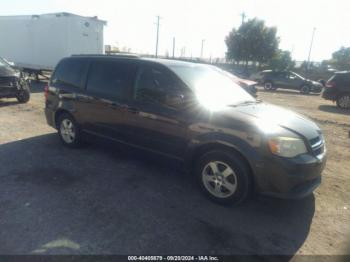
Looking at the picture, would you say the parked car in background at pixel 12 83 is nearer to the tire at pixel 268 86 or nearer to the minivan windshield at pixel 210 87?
the minivan windshield at pixel 210 87

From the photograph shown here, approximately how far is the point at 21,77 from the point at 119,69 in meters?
7.03

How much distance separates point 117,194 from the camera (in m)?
3.92

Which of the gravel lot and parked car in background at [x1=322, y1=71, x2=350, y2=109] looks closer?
the gravel lot

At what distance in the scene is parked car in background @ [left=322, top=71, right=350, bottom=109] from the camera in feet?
43.3

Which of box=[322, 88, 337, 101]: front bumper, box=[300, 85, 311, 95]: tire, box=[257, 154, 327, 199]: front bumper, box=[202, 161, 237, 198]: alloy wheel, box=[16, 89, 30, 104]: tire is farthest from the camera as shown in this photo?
box=[300, 85, 311, 95]: tire

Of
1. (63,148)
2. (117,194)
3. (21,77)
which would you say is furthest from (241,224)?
(21,77)

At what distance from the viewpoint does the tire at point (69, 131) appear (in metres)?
5.53

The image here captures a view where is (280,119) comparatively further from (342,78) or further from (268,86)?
(268,86)

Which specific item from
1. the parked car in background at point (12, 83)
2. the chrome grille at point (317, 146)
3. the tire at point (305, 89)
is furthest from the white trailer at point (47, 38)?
the tire at point (305, 89)

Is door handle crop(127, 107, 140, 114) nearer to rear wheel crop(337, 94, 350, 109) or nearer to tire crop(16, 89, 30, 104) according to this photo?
tire crop(16, 89, 30, 104)

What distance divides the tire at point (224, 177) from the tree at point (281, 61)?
37.4 m

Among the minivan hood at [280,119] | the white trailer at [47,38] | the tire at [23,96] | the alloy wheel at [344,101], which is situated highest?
the white trailer at [47,38]

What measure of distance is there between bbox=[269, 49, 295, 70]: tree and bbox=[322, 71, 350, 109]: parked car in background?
84.2ft

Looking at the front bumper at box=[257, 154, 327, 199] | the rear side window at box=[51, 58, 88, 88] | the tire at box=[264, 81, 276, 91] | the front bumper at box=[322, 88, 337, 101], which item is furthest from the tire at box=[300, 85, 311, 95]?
the front bumper at box=[257, 154, 327, 199]
